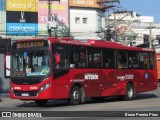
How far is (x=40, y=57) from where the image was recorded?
20.5 m

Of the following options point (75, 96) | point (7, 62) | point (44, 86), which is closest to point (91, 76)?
point (75, 96)

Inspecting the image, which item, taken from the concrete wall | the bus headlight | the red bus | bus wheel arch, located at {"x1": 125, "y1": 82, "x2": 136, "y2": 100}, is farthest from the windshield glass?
the concrete wall

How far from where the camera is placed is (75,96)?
21.6m

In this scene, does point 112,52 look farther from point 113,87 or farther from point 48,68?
point 48,68

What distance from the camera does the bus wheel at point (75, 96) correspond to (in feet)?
70.4

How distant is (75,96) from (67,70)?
1.36 m

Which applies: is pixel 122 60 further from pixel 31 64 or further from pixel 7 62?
pixel 7 62

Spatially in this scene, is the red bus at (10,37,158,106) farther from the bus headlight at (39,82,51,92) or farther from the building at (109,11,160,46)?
the building at (109,11,160,46)

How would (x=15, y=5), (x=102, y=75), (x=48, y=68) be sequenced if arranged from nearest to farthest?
1. (x=48, y=68)
2. (x=102, y=75)
3. (x=15, y=5)

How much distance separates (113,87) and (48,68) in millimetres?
5682

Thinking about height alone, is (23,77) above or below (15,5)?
below

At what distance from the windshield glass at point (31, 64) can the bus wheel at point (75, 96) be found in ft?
6.52

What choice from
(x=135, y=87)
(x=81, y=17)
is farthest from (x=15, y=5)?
(x=135, y=87)

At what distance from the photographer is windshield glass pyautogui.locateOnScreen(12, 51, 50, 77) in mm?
20281
